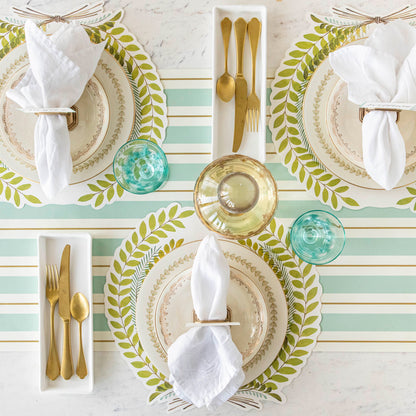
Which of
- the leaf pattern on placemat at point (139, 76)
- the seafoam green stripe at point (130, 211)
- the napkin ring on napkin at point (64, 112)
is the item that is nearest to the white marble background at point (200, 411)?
the leaf pattern on placemat at point (139, 76)

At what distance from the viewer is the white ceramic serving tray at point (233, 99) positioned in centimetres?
98

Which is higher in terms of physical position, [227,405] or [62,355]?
[62,355]

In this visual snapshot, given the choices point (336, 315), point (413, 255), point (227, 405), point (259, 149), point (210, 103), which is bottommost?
point (227, 405)

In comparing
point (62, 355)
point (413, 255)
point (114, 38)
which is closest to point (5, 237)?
point (62, 355)

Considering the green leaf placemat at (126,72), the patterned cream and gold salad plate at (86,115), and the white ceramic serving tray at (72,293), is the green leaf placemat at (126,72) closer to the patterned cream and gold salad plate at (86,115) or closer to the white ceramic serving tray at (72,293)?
the patterned cream and gold salad plate at (86,115)

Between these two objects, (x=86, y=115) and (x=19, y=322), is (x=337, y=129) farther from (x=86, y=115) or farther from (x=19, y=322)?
(x=19, y=322)

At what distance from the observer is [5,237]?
1.04 meters

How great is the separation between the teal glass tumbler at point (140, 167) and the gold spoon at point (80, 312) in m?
0.28

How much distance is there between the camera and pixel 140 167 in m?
1.02

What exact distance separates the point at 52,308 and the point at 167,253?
301 mm

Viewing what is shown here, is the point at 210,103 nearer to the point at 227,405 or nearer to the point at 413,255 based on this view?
the point at 413,255

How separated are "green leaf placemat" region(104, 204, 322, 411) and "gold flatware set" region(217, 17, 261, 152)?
24cm

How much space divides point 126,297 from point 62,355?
205 millimetres

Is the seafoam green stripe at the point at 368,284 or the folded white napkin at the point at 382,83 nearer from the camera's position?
the folded white napkin at the point at 382,83
